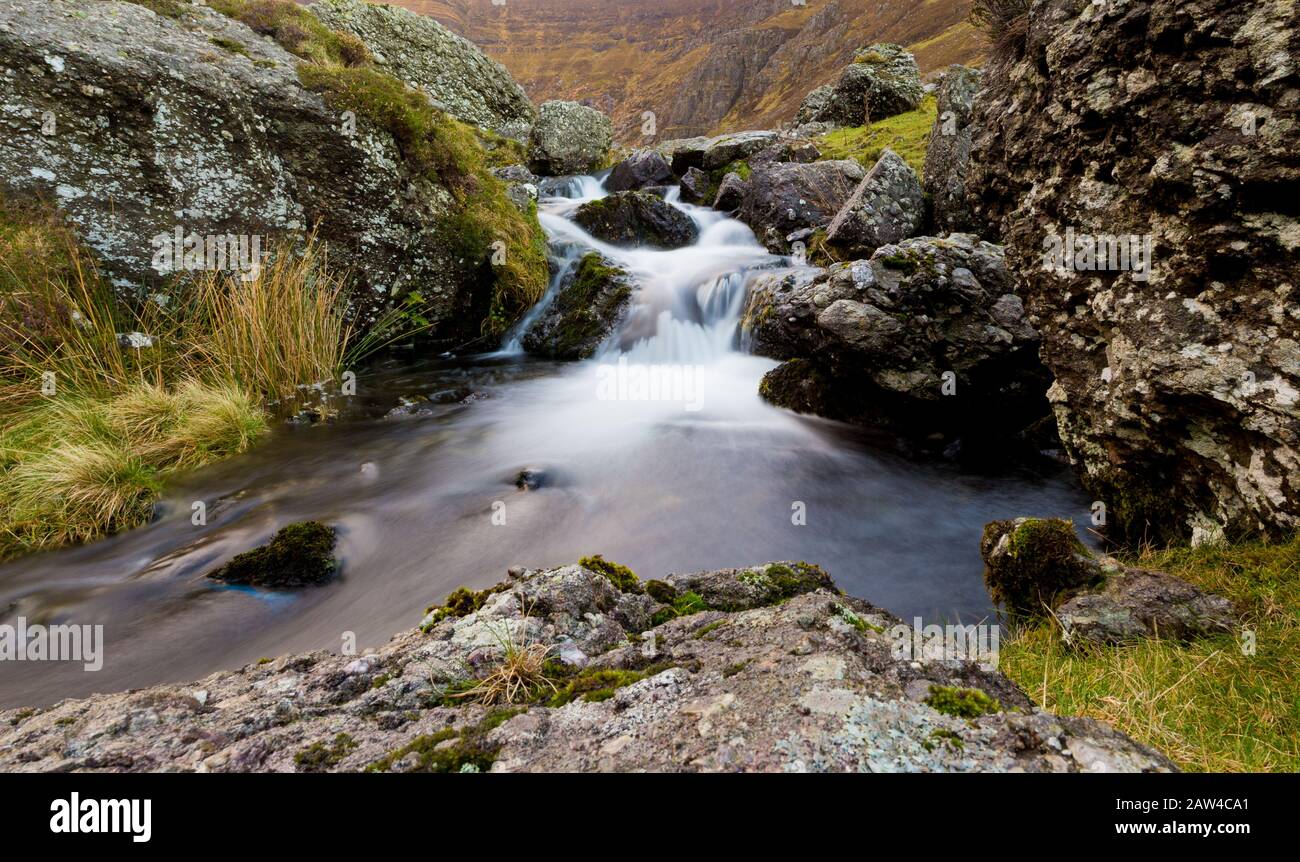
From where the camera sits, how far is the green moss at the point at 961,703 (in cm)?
138

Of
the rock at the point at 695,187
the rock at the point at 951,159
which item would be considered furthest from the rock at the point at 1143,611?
the rock at the point at 695,187

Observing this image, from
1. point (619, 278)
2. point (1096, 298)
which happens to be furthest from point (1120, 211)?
point (619, 278)

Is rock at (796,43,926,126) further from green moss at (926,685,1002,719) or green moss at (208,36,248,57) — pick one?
green moss at (926,685,1002,719)

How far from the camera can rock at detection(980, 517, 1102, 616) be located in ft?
11.5

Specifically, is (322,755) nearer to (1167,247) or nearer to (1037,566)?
(1037,566)

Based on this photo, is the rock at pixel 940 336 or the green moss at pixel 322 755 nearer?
the green moss at pixel 322 755

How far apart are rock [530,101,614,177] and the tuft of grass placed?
961 inches

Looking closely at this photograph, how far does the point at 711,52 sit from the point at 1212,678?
148 metres

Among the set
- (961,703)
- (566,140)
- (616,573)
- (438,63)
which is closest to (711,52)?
(566,140)

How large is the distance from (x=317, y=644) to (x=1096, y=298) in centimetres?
608

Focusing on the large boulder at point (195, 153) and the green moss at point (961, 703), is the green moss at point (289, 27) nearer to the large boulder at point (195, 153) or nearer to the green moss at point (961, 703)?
the large boulder at point (195, 153)

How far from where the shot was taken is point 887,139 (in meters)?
19.2

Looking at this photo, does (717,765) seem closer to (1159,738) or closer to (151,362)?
(1159,738)

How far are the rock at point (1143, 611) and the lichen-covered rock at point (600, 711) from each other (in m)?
1.70
